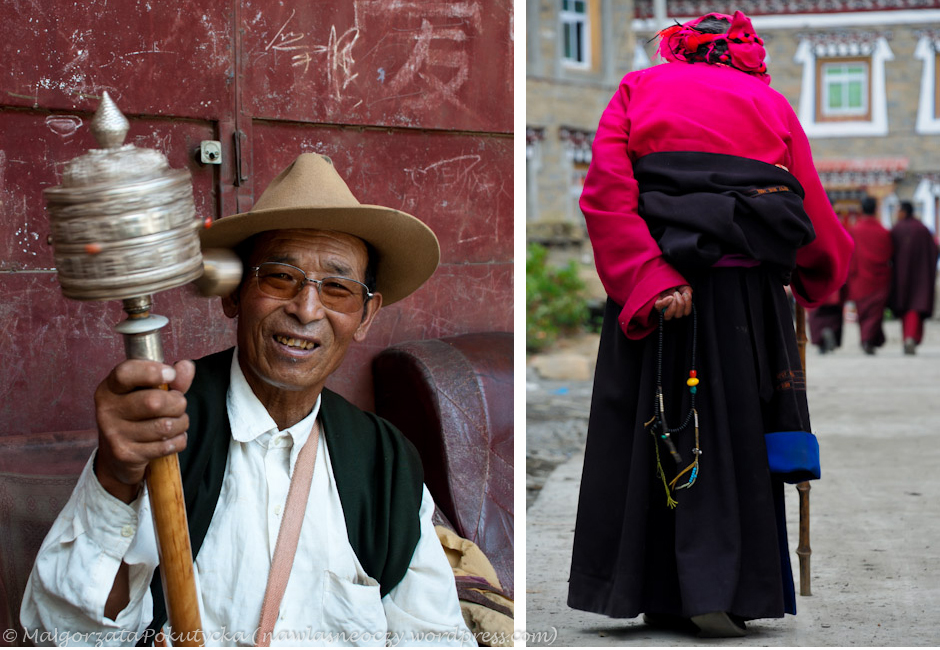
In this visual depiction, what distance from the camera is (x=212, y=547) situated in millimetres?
2707

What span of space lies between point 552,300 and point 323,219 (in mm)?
13038

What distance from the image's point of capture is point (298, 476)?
280 centimetres

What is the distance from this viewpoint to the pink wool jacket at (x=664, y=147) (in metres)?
3.43

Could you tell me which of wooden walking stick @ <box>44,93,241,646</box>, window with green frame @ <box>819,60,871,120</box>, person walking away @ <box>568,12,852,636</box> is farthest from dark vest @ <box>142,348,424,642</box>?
window with green frame @ <box>819,60,871,120</box>

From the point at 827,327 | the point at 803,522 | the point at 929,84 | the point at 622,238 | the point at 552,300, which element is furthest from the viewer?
the point at 929,84

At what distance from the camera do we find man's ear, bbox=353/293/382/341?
304cm

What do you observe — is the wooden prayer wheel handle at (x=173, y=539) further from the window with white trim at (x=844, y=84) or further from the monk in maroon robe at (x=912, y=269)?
the window with white trim at (x=844, y=84)

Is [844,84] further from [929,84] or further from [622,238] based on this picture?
[622,238]

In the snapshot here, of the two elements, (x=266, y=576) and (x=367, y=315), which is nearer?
(x=266, y=576)

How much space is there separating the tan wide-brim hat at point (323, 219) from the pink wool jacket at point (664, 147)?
62 cm

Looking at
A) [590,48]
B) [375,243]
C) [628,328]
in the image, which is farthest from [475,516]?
[590,48]

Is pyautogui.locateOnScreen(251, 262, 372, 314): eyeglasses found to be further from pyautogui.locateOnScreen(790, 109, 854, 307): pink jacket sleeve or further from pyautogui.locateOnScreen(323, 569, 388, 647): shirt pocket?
pyautogui.locateOnScreen(790, 109, 854, 307): pink jacket sleeve

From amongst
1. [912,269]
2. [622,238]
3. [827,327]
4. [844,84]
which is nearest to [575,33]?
[844,84]

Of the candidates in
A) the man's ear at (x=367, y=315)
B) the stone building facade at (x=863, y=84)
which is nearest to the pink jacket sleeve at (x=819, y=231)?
the man's ear at (x=367, y=315)
